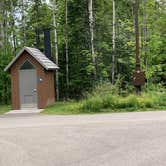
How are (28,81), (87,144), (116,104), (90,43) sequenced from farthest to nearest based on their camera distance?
(90,43), (28,81), (116,104), (87,144)

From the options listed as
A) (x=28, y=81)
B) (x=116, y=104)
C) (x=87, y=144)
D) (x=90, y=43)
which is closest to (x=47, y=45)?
(x=28, y=81)

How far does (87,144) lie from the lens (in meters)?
9.73

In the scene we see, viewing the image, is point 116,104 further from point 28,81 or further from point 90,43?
point 90,43

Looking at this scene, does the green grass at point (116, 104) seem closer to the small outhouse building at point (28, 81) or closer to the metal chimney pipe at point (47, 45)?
the small outhouse building at point (28, 81)

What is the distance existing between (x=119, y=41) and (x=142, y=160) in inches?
1014

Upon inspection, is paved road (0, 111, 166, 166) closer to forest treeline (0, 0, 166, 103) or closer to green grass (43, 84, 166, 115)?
green grass (43, 84, 166, 115)

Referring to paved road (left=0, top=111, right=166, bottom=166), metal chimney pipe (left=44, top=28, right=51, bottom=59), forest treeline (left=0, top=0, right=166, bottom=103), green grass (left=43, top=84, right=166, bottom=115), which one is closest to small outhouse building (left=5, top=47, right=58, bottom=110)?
metal chimney pipe (left=44, top=28, right=51, bottom=59)

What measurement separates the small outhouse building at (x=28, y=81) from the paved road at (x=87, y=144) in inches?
392

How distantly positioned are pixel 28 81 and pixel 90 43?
9590 millimetres

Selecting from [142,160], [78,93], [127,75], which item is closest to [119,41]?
[127,75]

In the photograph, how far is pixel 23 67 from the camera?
78.3 ft

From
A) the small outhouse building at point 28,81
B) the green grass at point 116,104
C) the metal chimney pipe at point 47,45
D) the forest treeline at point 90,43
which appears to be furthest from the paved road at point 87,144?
the forest treeline at point 90,43

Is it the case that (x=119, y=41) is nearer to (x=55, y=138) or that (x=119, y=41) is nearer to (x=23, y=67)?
(x=23, y=67)

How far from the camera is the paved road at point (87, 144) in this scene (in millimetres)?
7977
